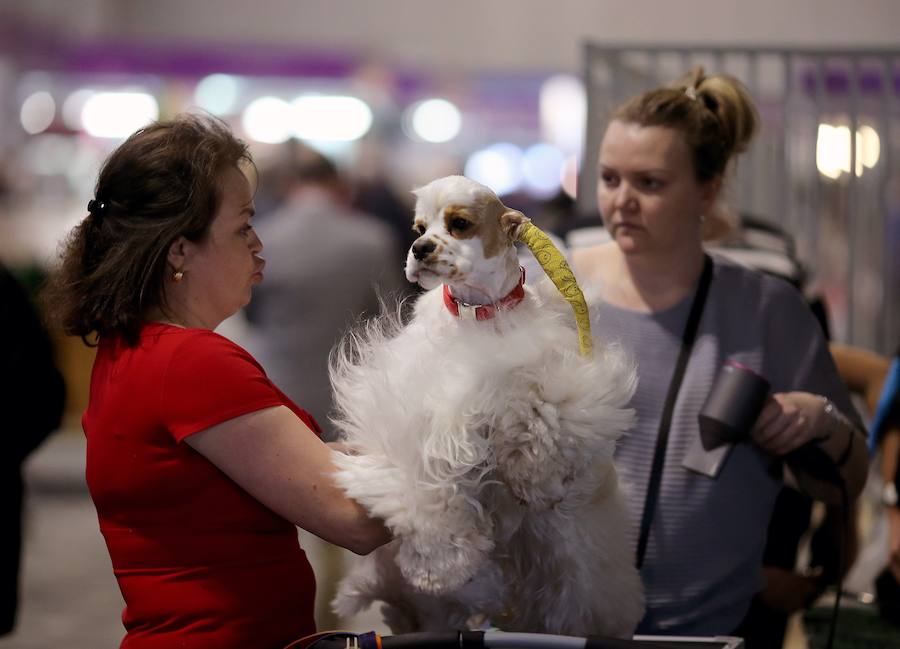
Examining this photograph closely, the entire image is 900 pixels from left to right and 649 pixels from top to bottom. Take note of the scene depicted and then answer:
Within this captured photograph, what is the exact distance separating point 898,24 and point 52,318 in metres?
10.4

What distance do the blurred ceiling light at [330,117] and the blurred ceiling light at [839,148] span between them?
8.44 metres

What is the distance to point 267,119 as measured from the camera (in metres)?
11.5

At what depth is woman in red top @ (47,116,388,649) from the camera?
138 centimetres

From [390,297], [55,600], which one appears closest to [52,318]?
[390,297]

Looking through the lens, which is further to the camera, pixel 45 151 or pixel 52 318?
pixel 45 151

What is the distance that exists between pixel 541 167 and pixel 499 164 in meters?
0.50

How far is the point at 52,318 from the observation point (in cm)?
156

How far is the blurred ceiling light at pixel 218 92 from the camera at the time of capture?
11398mm

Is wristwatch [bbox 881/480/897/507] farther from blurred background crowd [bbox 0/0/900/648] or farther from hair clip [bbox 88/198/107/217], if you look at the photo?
hair clip [bbox 88/198/107/217]

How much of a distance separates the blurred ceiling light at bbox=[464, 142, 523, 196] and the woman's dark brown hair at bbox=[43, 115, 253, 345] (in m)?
11.0

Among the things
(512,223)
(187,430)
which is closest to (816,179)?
(512,223)

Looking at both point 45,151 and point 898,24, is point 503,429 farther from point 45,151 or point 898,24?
point 45,151

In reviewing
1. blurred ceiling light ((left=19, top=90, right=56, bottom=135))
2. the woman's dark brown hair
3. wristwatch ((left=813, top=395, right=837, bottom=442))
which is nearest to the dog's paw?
the woman's dark brown hair

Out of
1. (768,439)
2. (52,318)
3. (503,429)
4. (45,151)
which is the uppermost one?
(45,151)
